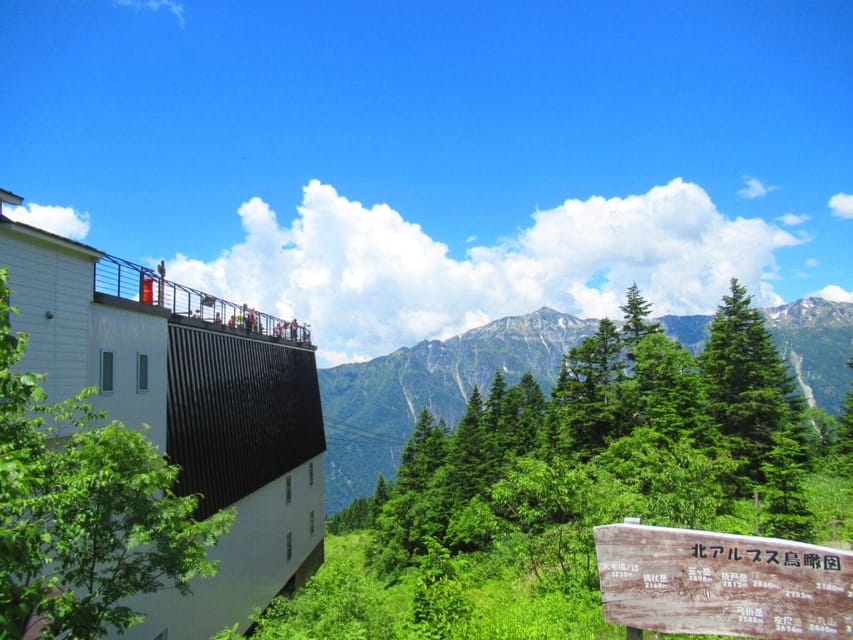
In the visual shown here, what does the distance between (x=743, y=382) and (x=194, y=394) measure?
27.4 meters

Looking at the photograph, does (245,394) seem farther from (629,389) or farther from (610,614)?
(629,389)

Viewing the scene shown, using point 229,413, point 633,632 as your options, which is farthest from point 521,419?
point 633,632

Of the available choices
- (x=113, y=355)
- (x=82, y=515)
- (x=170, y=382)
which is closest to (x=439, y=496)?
(x=170, y=382)

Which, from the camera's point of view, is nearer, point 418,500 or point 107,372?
point 107,372

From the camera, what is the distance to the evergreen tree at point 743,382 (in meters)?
24.7

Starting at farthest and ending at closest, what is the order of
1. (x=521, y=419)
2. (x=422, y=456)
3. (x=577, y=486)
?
(x=521, y=419)
(x=422, y=456)
(x=577, y=486)

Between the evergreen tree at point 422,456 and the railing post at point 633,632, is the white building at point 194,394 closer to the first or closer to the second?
the railing post at point 633,632

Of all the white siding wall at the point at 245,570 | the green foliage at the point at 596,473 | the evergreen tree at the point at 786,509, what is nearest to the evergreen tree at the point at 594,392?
the green foliage at the point at 596,473

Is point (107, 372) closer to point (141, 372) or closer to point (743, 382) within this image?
point (141, 372)

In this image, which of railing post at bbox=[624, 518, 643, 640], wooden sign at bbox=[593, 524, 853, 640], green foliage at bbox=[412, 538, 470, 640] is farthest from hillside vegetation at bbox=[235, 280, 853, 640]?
wooden sign at bbox=[593, 524, 853, 640]

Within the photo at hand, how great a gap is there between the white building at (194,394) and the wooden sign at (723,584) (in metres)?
9.98

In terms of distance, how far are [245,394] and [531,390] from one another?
113 feet

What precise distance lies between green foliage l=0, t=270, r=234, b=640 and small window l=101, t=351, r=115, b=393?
439 cm

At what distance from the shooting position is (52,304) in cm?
964
